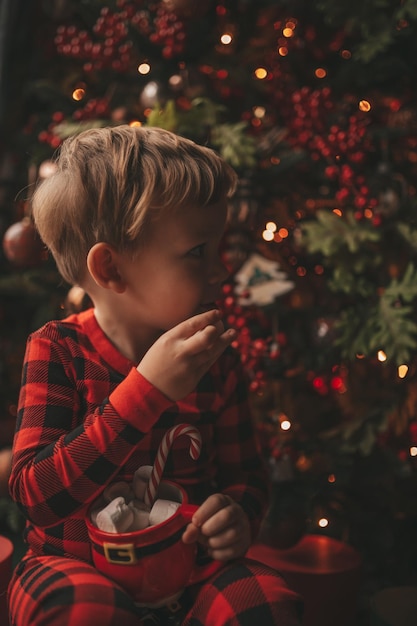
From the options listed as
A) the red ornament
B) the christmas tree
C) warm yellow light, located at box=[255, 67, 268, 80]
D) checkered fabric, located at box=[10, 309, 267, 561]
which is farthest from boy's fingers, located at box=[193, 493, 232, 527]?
warm yellow light, located at box=[255, 67, 268, 80]

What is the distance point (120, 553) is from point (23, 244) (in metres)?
1.01

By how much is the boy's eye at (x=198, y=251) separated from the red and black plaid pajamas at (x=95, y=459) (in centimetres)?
17

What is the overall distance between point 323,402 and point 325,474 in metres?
0.21

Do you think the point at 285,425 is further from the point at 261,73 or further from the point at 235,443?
the point at 261,73

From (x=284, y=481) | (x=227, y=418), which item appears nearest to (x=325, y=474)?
(x=284, y=481)

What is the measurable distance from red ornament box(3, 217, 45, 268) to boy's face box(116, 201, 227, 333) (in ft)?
2.64

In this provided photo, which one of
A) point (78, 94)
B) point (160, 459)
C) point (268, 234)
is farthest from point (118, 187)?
point (78, 94)

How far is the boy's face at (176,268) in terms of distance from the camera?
0.81m

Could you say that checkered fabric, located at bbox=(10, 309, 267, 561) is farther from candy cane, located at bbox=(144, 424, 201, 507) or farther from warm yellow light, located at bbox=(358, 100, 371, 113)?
warm yellow light, located at bbox=(358, 100, 371, 113)

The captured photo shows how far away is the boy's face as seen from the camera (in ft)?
2.65

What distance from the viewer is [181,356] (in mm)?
745

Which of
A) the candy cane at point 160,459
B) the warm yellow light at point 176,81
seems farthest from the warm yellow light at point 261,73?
the candy cane at point 160,459

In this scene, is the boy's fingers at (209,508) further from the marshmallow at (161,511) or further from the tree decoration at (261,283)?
the tree decoration at (261,283)

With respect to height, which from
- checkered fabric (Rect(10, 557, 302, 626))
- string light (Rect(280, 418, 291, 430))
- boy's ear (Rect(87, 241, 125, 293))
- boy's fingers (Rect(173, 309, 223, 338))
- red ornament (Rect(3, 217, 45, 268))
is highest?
boy's ear (Rect(87, 241, 125, 293))
